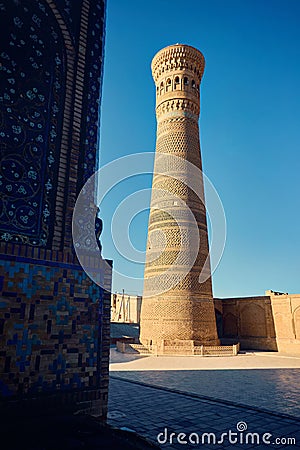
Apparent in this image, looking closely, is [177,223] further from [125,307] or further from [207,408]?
[125,307]

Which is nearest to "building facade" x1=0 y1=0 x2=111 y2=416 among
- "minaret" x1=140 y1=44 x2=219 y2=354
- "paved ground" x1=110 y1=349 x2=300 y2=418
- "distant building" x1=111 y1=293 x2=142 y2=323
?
"paved ground" x1=110 y1=349 x2=300 y2=418

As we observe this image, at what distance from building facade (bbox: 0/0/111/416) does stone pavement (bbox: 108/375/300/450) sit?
81 centimetres

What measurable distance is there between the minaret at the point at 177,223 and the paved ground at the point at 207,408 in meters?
5.03

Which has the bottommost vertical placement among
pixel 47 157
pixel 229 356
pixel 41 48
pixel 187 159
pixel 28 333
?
pixel 229 356

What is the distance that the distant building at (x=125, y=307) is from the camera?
2200 centimetres

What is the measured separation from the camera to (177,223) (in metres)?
12.2

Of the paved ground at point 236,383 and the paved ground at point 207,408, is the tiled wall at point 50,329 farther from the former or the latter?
the paved ground at point 236,383

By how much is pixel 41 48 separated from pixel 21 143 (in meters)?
0.86

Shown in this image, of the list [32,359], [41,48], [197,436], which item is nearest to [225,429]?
[197,436]

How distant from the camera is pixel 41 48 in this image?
9.13ft

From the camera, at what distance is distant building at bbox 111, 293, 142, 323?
22.0 meters

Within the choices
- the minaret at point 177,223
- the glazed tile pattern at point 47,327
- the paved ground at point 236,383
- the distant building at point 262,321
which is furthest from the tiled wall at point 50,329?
the distant building at point 262,321

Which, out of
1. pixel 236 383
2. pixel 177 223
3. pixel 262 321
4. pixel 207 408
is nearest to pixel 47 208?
pixel 207 408

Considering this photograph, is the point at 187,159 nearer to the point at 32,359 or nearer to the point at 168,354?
the point at 168,354
